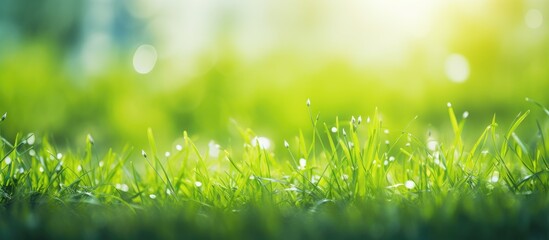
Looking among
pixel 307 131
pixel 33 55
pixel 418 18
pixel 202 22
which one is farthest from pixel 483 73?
pixel 33 55

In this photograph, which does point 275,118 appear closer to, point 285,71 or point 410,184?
point 285,71

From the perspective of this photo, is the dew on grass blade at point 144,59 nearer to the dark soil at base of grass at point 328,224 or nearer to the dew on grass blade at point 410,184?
the dew on grass blade at point 410,184

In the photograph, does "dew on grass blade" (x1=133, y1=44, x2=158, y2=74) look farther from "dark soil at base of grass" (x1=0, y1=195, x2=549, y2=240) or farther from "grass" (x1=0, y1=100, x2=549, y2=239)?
"dark soil at base of grass" (x1=0, y1=195, x2=549, y2=240)

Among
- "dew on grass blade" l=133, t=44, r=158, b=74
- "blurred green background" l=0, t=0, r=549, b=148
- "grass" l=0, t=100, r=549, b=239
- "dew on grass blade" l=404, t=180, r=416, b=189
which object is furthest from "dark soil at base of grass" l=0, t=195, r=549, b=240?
"dew on grass blade" l=133, t=44, r=158, b=74

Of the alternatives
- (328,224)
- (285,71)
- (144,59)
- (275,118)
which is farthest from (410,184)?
(144,59)

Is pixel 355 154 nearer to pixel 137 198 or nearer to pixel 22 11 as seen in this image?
pixel 137 198

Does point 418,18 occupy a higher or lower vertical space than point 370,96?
higher
